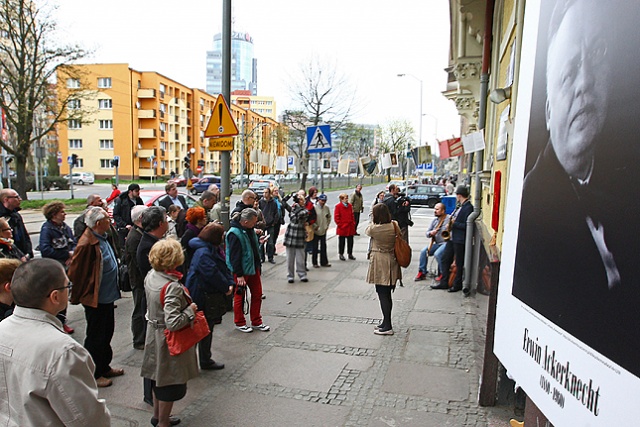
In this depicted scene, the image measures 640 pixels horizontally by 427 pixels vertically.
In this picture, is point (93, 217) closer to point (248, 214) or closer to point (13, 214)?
point (248, 214)

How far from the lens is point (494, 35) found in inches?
340

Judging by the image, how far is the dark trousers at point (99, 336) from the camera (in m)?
4.74

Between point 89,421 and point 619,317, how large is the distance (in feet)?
6.80

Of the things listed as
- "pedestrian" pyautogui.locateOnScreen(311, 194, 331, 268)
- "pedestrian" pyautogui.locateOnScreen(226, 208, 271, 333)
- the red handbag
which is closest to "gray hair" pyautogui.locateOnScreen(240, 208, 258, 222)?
"pedestrian" pyautogui.locateOnScreen(226, 208, 271, 333)

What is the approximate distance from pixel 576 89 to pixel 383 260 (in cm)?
A: 455

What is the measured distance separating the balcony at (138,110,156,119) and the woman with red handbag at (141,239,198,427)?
68533mm

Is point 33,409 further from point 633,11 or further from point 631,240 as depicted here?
point 633,11

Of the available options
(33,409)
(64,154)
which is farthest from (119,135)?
(33,409)

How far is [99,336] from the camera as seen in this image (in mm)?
4789

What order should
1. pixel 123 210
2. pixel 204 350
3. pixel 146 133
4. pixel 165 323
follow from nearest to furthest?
pixel 165 323
pixel 204 350
pixel 123 210
pixel 146 133

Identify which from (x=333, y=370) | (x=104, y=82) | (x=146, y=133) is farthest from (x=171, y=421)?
(x=104, y=82)

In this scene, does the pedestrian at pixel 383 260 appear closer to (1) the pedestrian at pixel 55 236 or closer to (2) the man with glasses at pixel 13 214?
(1) the pedestrian at pixel 55 236

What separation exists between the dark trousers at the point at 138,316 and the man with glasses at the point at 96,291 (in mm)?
540

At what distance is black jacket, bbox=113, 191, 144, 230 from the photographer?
915cm
